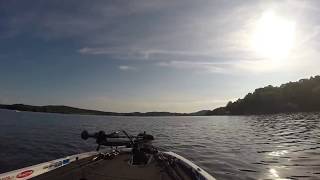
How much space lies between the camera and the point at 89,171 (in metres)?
16.3

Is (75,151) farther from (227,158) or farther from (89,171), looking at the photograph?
(89,171)

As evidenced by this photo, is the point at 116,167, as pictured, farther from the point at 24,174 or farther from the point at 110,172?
the point at 24,174

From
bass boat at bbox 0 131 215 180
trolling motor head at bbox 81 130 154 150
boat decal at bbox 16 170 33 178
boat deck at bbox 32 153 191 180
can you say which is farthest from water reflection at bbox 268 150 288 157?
boat decal at bbox 16 170 33 178

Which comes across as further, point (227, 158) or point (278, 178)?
point (227, 158)

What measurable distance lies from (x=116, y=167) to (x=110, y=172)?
4.33 feet

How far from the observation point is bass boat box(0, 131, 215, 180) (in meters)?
15.1

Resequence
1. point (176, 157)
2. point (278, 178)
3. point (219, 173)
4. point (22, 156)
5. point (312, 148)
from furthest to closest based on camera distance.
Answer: point (312, 148)
point (22, 156)
point (219, 173)
point (278, 178)
point (176, 157)

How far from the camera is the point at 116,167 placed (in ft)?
57.7

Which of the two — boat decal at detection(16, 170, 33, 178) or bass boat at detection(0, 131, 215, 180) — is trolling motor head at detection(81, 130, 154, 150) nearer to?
bass boat at detection(0, 131, 215, 180)

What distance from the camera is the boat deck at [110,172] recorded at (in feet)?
50.3

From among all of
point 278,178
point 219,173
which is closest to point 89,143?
point 219,173

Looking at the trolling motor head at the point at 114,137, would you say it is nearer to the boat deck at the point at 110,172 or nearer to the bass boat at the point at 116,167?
the bass boat at the point at 116,167

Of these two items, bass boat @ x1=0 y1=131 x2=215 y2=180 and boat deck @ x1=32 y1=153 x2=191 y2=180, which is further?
boat deck @ x1=32 y1=153 x2=191 y2=180

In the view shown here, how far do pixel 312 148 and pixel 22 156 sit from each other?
103 ft
